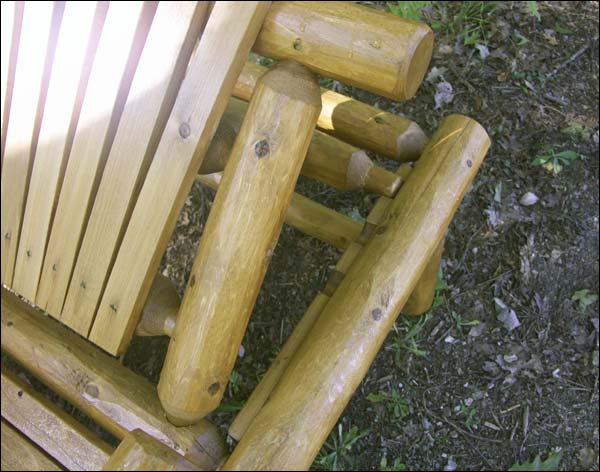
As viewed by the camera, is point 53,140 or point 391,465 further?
point 391,465

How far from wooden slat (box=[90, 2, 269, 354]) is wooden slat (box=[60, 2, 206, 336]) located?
33 millimetres

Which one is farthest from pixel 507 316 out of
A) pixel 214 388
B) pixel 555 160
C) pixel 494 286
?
pixel 214 388

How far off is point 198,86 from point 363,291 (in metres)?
0.59

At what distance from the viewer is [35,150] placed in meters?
1.47

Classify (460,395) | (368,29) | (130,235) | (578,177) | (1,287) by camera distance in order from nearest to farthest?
1. (368,29)
2. (130,235)
3. (1,287)
4. (460,395)
5. (578,177)

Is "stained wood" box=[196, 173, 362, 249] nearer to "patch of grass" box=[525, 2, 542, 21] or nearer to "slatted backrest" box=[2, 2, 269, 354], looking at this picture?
"slatted backrest" box=[2, 2, 269, 354]

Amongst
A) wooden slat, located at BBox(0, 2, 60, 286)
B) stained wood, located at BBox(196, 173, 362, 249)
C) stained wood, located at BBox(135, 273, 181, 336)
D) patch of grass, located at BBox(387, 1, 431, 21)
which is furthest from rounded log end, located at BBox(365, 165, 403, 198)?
patch of grass, located at BBox(387, 1, 431, 21)

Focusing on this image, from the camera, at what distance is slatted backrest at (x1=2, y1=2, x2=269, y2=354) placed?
3.94ft

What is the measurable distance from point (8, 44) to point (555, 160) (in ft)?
6.51

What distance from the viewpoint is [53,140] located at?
4.63 ft

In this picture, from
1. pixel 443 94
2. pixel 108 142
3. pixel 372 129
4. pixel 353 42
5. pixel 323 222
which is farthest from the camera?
pixel 443 94

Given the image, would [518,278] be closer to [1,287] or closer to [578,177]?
[578,177]

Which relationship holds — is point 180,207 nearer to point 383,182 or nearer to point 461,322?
point 383,182

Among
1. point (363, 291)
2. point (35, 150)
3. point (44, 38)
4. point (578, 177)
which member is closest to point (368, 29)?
point (363, 291)
